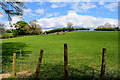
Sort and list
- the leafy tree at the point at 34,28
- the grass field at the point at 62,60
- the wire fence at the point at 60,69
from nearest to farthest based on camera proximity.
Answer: the wire fence at the point at 60,69 → the grass field at the point at 62,60 → the leafy tree at the point at 34,28

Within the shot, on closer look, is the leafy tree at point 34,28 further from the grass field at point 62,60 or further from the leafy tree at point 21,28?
the grass field at point 62,60

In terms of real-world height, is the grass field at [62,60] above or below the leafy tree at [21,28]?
below

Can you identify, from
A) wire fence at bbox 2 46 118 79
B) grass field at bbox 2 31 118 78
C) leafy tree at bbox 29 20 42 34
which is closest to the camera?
wire fence at bbox 2 46 118 79

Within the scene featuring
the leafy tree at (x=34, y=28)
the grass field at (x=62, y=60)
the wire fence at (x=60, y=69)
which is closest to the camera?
the wire fence at (x=60, y=69)

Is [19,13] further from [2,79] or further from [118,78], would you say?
[118,78]

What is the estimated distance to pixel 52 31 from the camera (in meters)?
65.6

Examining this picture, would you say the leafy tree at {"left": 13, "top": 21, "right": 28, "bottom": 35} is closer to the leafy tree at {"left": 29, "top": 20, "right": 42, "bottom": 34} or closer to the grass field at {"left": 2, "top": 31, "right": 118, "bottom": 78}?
the leafy tree at {"left": 29, "top": 20, "right": 42, "bottom": 34}

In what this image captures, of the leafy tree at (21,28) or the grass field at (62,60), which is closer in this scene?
the grass field at (62,60)

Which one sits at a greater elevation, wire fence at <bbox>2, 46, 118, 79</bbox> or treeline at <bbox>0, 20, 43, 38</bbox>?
treeline at <bbox>0, 20, 43, 38</bbox>

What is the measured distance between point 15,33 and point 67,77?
57.3 m

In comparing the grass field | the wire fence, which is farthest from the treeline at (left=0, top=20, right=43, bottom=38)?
the wire fence

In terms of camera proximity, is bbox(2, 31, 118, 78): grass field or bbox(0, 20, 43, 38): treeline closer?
bbox(2, 31, 118, 78): grass field

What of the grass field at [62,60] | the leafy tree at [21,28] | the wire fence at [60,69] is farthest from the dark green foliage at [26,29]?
the wire fence at [60,69]

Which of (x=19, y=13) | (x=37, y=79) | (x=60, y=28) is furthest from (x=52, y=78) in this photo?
(x=60, y=28)
